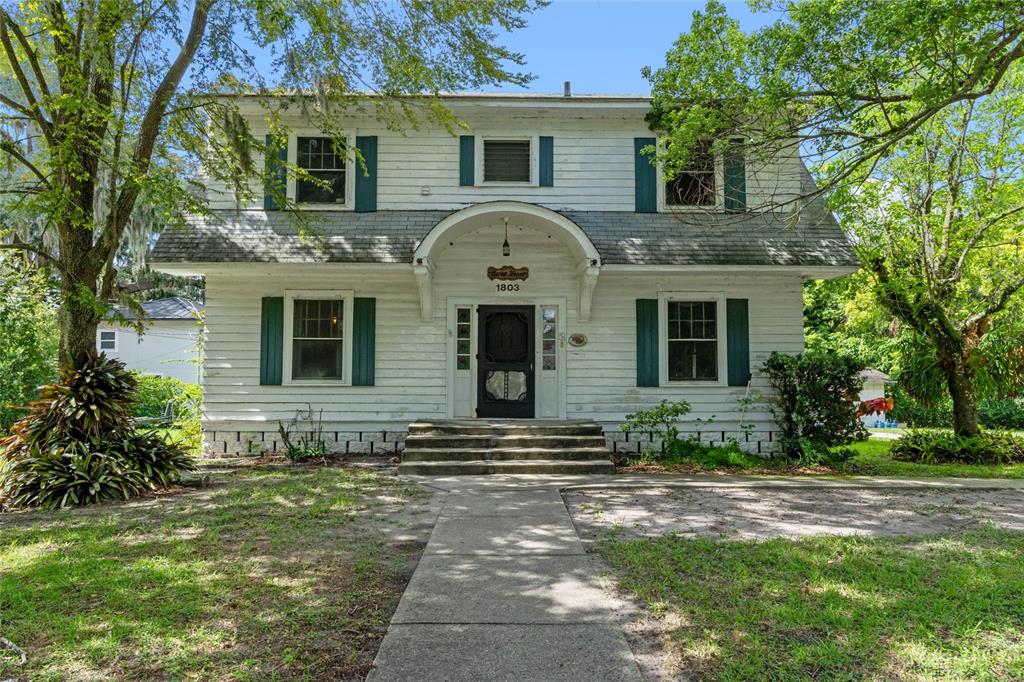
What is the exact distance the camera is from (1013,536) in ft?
16.8

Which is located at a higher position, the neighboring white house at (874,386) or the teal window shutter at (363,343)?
the teal window shutter at (363,343)

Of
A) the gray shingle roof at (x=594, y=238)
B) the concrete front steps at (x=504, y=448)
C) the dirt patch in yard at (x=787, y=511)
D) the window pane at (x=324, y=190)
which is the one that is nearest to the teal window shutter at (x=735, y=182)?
the gray shingle roof at (x=594, y=238)

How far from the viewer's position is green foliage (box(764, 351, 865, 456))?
934cm

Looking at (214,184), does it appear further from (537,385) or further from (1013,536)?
(1013,536)

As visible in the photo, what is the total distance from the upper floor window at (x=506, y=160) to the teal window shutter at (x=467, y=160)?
0.23 metres

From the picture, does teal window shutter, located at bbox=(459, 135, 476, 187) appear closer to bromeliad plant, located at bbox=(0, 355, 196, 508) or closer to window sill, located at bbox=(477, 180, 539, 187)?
window sill, located at bbox=(477, 180, 539, 187)

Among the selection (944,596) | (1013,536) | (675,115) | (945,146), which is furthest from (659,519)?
(945,146)

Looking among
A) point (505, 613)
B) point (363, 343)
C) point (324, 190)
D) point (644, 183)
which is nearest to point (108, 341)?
point (324, 190)

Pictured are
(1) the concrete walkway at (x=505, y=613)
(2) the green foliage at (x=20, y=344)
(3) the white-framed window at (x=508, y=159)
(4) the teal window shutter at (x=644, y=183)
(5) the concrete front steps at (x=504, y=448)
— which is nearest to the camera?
(1) the concrete walkway at (x=505, y=613)

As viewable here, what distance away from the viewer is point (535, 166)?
1079 cm

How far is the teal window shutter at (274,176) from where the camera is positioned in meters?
8.95

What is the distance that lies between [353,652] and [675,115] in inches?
335

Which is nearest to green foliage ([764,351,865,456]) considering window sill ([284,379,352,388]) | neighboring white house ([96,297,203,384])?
window sill ([284,379,352,388])

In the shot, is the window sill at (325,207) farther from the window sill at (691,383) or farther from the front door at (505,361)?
the window sill at (691,383)
